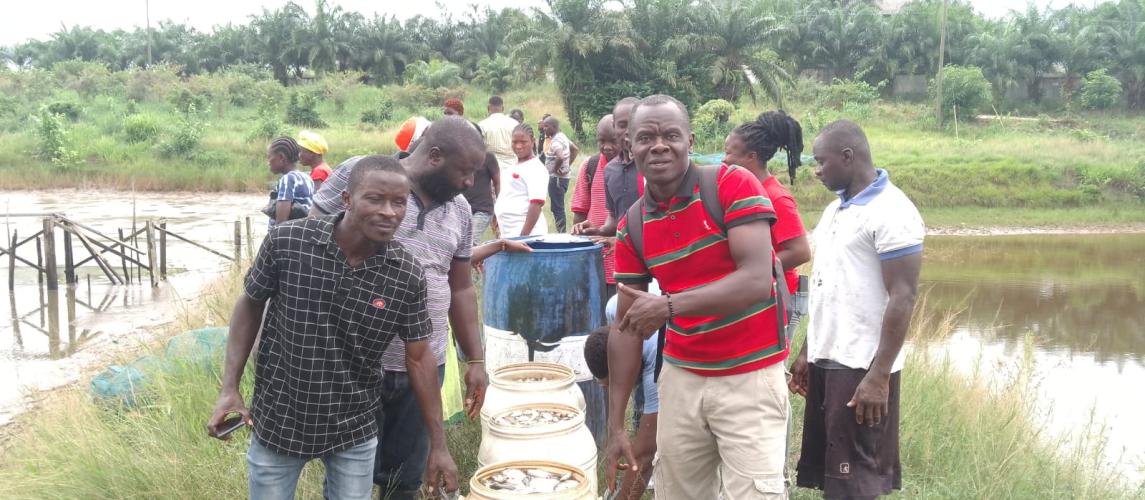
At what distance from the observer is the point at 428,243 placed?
325 centimetres

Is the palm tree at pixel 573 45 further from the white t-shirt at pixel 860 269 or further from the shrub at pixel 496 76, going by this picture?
the white t-shirt at pixel 860 269

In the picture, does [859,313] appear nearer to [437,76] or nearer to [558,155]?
[558,155]

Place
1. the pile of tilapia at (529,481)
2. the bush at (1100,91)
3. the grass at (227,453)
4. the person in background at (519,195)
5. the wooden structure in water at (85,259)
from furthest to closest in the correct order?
the bush at (1100,91) < the wooden structure in water at (85,259) < the person in background at (519,195) < the grass at (227,453) < the pile of tilapia at (529,481)

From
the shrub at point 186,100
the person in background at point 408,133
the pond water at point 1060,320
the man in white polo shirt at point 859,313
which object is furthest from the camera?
the shrub at point 186,100

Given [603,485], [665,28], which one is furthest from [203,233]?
[603,485]

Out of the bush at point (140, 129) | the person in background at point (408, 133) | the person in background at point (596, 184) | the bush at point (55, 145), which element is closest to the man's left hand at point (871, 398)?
the person in background at point (596, 184)

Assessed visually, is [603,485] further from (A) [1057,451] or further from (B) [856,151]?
(A) [1057,451]

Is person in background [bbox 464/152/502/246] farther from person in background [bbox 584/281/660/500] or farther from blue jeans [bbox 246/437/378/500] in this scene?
blue jeans [bbox 246/437/378/500]

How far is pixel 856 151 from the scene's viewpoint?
3.39m

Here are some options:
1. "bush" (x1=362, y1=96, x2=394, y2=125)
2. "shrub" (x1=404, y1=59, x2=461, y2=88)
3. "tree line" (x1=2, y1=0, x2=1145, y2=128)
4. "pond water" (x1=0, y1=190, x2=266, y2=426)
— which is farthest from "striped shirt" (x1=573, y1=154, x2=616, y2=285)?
"shrub" (x1=404, y1=59, x2=461, y2=88)

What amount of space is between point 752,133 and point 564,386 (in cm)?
139

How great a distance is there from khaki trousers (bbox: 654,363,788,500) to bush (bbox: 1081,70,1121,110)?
38191 millimetres

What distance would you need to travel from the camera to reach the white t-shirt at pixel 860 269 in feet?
10.4

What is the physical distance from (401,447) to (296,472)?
0.63 meters
